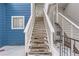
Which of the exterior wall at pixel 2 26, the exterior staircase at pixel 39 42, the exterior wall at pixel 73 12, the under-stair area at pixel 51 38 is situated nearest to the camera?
the under-stair area at pixel 51 38

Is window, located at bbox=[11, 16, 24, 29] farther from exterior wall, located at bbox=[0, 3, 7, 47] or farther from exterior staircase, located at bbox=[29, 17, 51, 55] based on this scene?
exterior staircase, located at bbox=[29, 17, 51, 55]

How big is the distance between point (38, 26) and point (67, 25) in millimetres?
818

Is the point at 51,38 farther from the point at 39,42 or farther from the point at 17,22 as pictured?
the point at 17,22

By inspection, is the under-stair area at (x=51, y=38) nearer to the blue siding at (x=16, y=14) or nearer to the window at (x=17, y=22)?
the blue siding at (x=16, y=14)

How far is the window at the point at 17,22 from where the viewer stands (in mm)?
5869

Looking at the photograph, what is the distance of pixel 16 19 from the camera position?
5.91 m

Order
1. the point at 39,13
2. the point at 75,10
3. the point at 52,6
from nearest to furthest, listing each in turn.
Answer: the point at 75,10
the point at 52,6
the point at 39,13

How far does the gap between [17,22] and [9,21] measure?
11.1 inches

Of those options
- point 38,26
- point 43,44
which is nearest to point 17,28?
point 38,26

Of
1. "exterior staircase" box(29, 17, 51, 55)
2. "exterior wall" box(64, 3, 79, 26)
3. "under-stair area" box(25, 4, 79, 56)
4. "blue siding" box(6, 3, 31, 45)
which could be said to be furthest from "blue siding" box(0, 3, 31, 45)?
"exterior wall" box(64, 3, 79, 26)

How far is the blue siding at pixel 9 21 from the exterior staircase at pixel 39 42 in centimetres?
139

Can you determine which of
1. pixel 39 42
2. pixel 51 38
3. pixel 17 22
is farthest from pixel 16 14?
pixel 51 38

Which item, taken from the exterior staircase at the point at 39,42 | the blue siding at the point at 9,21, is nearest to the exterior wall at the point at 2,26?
the blue siding at the point at 9,21

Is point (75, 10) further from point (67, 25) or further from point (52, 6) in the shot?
point (52, 6)
